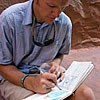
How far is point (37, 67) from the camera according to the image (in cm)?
166

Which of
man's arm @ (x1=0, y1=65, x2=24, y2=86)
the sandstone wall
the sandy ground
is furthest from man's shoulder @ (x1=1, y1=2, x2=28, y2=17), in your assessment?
the sandstone wall

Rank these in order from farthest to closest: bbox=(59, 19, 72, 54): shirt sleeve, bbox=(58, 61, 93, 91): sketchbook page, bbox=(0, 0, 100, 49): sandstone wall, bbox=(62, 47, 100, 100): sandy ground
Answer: bbox=(0, 0, 100, 49): sandstone wall
bbox=(62, 47, 100, 100): sandy ground
bbox=(59, 19, 72, 54): shirt sleeve
bbox=(58, 61, 93, 91): sketchbook page

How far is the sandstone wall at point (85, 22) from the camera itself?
2828 millimetres

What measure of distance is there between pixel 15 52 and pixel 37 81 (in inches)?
9.2

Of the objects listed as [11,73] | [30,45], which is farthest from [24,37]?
[11,73]

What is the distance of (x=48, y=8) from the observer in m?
1.45

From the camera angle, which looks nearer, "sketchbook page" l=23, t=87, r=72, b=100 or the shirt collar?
"sketchbook page" l=23, t=87, r=72, b=100

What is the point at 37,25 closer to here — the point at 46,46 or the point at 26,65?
the point at 46,46

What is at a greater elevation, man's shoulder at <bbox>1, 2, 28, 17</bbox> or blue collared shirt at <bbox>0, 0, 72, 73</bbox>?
man's shoulder at <bbox>1, 2, 28, 17</bbox>

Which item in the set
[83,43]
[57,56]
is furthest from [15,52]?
[83,43]

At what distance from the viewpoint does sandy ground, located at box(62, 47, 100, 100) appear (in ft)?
7.44

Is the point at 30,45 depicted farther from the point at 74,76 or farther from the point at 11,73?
the point at 74,76

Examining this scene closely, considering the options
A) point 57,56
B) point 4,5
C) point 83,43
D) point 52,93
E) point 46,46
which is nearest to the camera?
point 52,93

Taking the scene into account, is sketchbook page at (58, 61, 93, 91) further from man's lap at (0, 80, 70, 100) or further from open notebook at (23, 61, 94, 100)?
man's lap at (0, 80, 70, 100)
